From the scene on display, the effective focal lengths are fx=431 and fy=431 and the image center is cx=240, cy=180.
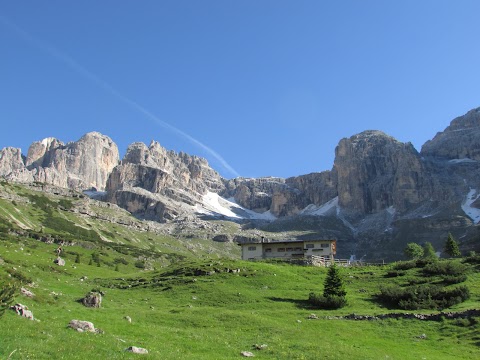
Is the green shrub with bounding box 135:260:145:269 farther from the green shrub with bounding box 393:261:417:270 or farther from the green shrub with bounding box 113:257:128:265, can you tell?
→ the green shrub with bounding box 393:261:417:270

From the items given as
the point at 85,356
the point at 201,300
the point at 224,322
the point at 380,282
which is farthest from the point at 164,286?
the point at 85,356

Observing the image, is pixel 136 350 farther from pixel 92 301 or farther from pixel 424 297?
pixel 424 297

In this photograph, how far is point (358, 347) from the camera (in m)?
31.3

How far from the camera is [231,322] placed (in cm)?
3750

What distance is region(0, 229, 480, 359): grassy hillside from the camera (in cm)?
2264

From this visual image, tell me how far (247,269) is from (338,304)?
22.4m

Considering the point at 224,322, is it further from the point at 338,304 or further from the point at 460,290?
the point at 460,290

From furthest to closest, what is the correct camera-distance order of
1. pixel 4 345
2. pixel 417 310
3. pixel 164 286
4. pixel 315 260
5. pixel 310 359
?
pixel 315 260 → pixel 164 286 → pixel 417 310 → pixel 310 359 → pixel 4 345

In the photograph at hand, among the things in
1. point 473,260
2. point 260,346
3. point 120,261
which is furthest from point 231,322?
point 120,261

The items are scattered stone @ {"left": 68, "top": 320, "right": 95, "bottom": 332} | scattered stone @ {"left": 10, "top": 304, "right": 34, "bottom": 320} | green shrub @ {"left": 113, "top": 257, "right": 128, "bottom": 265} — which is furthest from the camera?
green shrub @ {"left": 113, "top": 257, "right": 128, "bottom": 265}

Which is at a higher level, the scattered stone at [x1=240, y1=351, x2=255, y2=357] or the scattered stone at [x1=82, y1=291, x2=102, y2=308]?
the scattered stone at [x1=82, y1=291, x2=102, y2=308]

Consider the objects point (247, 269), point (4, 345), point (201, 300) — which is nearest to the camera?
point (4, 345)

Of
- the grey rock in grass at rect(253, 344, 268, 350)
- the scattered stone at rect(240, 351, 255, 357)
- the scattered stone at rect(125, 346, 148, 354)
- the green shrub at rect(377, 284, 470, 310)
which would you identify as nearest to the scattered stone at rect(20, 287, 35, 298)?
the scattered stone at rect(125, 346, 148, 354)

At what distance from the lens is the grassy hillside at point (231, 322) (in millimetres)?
22641
